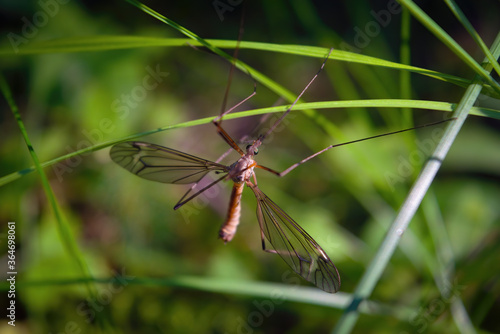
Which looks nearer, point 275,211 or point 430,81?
point 275,211

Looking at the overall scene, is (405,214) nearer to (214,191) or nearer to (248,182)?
(248,182)

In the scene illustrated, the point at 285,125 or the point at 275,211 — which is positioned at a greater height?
the point at 285,125

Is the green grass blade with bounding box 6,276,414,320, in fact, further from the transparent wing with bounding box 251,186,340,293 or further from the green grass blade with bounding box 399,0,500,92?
the green grass blade with bounding box 399,0,500,92

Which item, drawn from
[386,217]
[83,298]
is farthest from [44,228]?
[386,217]

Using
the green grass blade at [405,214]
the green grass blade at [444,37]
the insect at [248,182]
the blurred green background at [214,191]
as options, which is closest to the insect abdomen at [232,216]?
the insect at [248,182]

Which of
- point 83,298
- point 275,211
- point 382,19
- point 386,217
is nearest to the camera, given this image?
point 275,211

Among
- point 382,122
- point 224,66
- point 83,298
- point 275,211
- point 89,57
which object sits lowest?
point 83,298

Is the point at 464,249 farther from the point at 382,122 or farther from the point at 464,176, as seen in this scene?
the point at 382,122

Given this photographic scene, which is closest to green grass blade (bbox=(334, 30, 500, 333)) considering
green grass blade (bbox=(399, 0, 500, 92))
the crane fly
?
green grass blade (bbox=(399, 0, 500, 92))
